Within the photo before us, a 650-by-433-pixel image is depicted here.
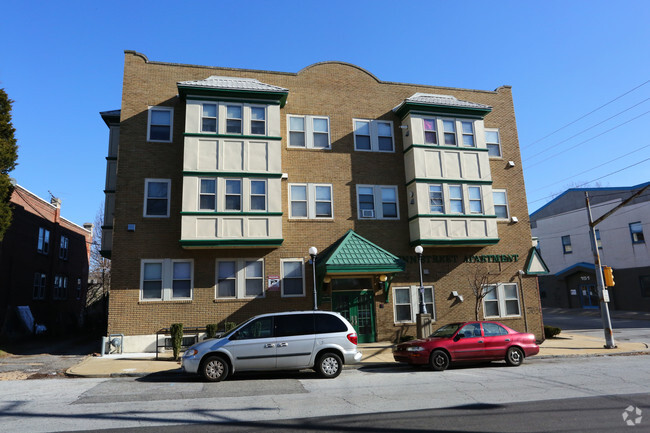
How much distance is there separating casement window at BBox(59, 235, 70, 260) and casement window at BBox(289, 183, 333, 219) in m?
21.4

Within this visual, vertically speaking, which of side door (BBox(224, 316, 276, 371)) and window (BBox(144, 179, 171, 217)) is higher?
window (BBox(144, 179, 171, 217))

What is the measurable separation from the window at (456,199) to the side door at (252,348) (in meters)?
11.6

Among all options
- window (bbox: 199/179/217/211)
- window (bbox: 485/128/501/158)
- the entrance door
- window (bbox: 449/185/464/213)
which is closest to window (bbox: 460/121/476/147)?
window (bbox: 485/128/501/158)

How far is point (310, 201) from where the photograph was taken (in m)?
18.9

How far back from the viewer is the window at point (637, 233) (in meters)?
35.4

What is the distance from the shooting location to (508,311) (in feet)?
66.3

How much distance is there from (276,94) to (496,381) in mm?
13727

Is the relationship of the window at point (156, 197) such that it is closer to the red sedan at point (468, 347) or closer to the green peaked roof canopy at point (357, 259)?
the green peaked roof canopy at point (357, 259)

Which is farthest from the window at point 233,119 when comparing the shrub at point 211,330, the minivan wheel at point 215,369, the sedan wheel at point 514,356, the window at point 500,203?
the sedan wheel at point 514,356

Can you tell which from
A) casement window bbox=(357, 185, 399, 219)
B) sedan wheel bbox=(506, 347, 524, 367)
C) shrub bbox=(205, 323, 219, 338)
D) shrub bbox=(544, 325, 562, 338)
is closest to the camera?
sedan wheel bbox=(506, 347, 524, 367)

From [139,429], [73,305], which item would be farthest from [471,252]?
[73,305]

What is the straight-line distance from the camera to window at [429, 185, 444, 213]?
63.7 ft

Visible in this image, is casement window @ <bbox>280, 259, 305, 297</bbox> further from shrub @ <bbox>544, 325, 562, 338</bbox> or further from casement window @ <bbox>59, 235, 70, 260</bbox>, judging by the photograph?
casement window @ <bbox>59, 235, 70, 260</bbox>

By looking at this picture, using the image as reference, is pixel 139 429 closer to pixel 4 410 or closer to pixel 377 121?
pixel 4 410
